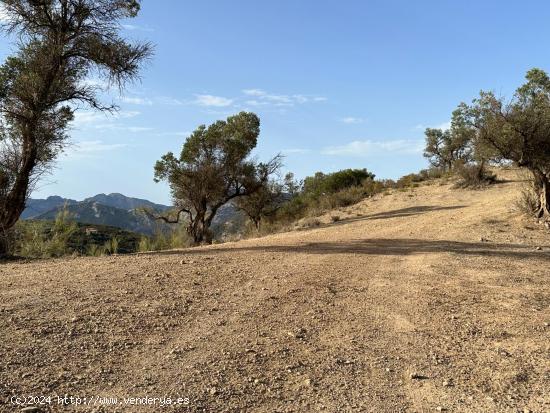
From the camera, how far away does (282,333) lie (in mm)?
4816

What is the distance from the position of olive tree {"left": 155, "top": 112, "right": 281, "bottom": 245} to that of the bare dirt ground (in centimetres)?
1562

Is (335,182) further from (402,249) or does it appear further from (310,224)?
(402,249)

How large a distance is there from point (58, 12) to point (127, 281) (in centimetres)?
766

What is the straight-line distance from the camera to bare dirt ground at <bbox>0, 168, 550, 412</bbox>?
347cm

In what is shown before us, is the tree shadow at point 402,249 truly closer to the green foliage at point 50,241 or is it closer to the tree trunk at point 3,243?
the tree trunk at point 3,243

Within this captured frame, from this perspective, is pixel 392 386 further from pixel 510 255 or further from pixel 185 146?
pixel 185 146

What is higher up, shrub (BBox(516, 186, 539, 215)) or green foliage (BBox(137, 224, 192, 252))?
shrub (BBox(516, 186, 539, 215))

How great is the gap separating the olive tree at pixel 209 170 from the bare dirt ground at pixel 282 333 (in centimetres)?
1562

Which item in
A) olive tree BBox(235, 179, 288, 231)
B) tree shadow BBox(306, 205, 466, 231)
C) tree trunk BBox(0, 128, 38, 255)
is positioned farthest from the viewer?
olive tree BBox(235, 179, 288, 231)

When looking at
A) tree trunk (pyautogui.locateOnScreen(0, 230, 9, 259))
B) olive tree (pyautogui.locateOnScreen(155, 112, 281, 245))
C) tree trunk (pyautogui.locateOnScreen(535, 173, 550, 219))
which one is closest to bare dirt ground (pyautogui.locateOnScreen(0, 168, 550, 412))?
tree trunk (pyautogui.locateOnScreen(0, 230, 9, 259))

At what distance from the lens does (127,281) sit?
22.1 feet

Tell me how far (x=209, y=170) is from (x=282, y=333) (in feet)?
66.6

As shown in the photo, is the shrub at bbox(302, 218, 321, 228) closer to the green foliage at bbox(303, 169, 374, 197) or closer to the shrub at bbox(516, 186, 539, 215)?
the shrub at bbox(516, 186, 539, 215)

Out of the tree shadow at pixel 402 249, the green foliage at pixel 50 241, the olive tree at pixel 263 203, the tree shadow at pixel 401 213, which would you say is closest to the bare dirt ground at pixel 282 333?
the tree shadow at pixel 402 249
